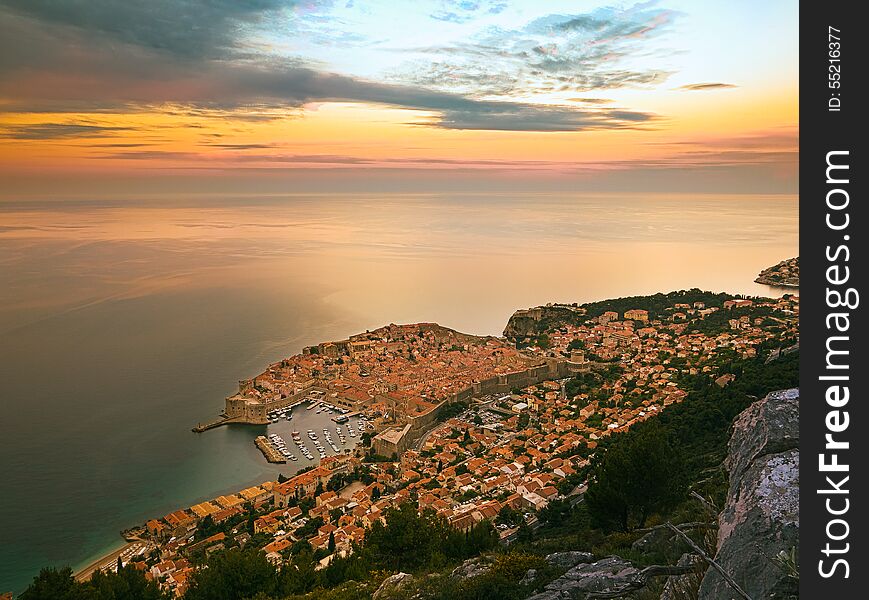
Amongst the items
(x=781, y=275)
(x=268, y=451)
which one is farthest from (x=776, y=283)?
(x=268, y=451)

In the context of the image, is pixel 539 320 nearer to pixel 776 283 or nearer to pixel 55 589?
pixel 776 283

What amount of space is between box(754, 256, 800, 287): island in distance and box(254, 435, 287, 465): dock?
30.5 meters

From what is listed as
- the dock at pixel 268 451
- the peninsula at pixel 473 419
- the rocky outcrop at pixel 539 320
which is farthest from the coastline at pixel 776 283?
the dock at pixel 268 451

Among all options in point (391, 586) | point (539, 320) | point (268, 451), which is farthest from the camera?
point (539, 320)

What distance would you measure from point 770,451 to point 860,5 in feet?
4.49

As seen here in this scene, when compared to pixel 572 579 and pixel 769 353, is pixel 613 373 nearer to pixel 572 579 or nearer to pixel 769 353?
pixel 769 353

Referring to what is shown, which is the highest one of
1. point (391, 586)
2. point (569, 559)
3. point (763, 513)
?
point (763, 513)

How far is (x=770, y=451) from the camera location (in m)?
1.81

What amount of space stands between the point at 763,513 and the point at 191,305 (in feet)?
101

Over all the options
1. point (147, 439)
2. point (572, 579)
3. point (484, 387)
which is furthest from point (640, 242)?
point (572, 579)

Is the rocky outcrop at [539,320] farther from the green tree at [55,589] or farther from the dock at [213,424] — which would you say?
the green tree at [55,589]

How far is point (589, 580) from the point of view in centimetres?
285

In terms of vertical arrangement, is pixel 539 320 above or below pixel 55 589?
below

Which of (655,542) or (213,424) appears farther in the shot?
(213,424)
